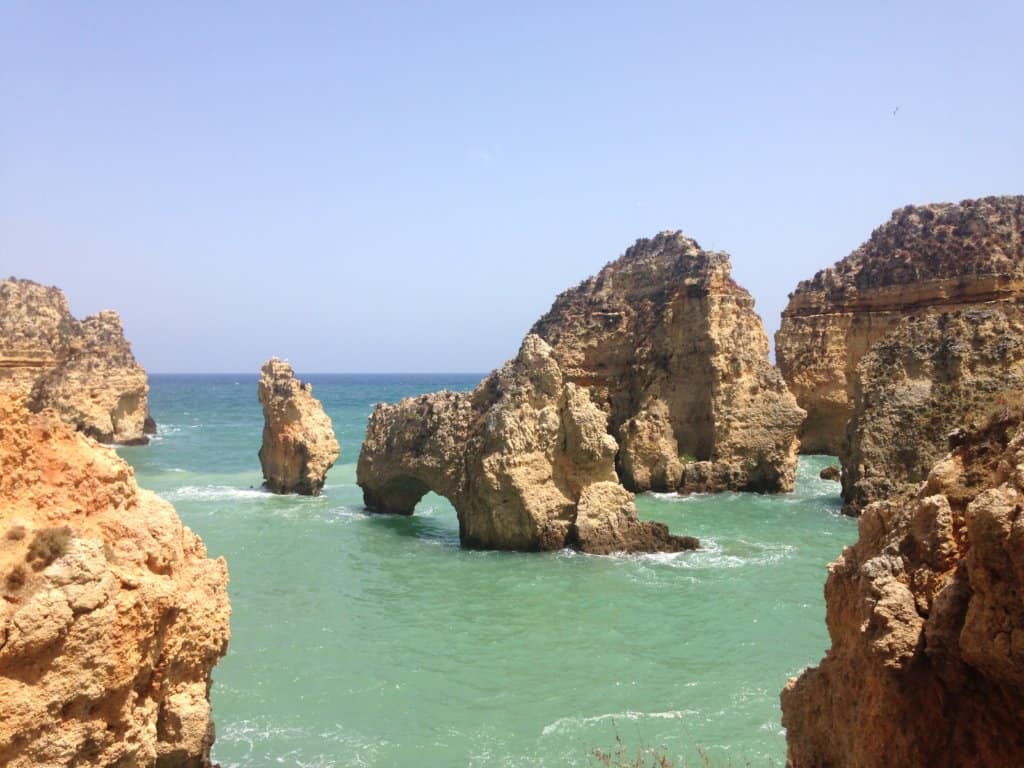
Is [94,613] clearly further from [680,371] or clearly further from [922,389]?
[680,371]

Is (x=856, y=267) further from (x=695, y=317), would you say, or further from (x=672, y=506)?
(x=672, y=506)

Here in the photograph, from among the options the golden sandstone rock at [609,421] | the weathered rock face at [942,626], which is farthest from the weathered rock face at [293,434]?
the weathered rock face at [942,626]

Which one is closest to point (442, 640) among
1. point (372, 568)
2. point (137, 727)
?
point (372, 568)

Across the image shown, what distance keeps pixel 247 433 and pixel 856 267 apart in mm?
40212

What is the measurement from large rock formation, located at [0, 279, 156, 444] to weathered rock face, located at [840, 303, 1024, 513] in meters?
28.6

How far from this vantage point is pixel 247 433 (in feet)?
195

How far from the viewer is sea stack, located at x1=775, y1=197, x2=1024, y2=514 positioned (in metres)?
22.9

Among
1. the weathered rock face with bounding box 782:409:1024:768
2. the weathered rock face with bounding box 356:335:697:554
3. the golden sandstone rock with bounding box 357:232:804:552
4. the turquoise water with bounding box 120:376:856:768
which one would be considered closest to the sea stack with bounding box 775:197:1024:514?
the turquoise water with bounding box 120:376:856:768

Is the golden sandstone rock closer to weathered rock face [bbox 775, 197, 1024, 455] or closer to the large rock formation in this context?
weathered rock face [bbox 775, 197, 1024, 455]

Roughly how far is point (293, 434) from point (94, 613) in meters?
23.0

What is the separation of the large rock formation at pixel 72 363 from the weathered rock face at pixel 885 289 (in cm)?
3085

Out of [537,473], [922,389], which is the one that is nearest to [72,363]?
[537,473]

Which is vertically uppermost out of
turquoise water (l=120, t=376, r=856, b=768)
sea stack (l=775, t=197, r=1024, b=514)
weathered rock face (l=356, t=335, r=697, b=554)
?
sea stack (l=775, t=197, r=1024, b=514)

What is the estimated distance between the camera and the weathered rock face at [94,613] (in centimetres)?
565
